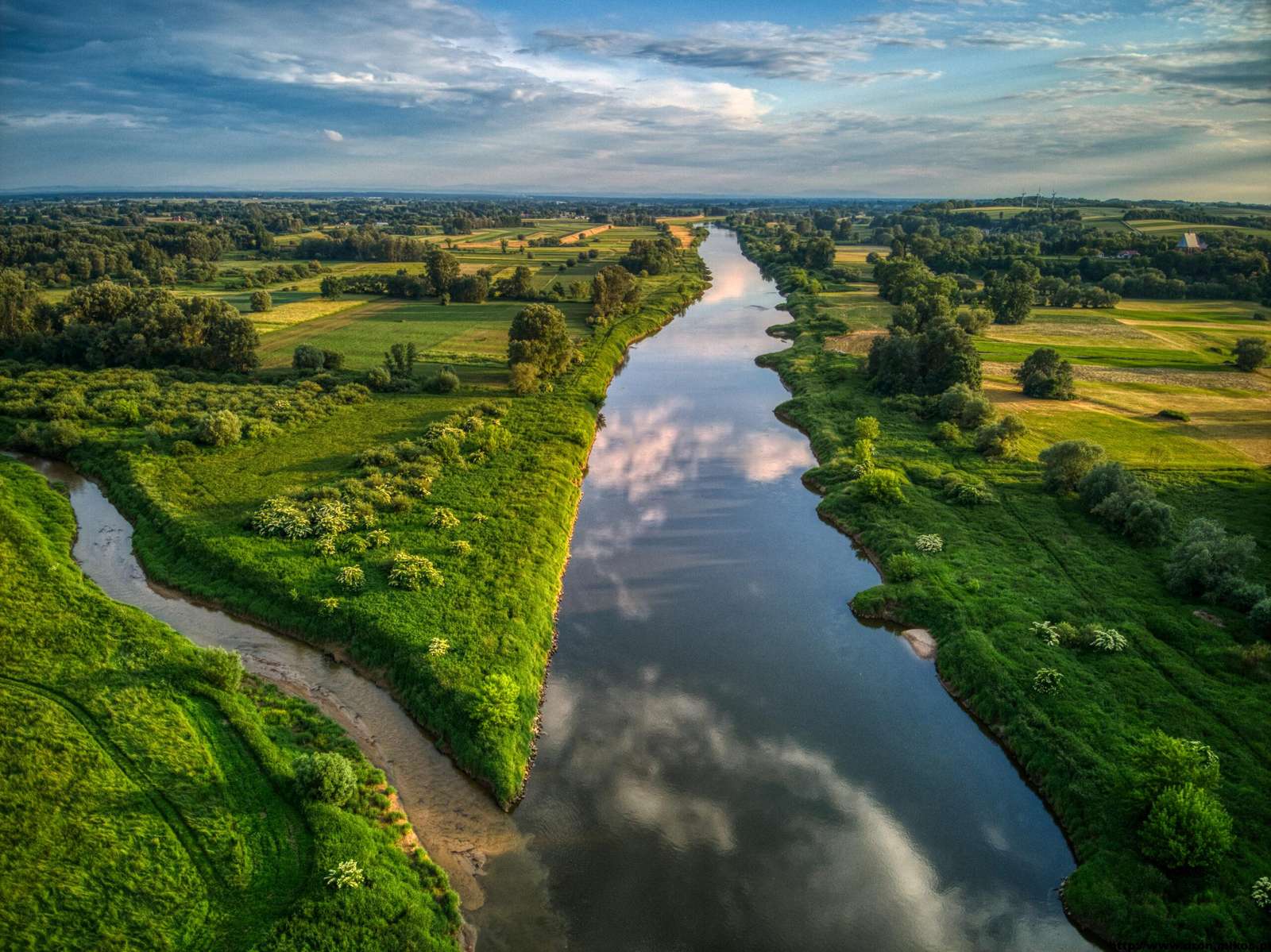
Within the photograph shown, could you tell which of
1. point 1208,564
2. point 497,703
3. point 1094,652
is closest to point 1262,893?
point 1094,652

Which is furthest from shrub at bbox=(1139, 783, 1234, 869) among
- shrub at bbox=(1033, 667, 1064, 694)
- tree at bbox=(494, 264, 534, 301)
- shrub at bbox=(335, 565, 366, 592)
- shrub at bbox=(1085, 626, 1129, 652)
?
tree at bbox=(494, 264, 534, 301)

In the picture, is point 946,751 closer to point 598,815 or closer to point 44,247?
point 598,815

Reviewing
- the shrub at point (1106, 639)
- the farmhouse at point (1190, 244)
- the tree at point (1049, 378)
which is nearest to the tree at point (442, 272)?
the tree at point (1049, 378)

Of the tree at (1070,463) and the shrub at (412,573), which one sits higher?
the tree at (1070,463)

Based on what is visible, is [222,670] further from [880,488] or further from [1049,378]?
[1049,378]

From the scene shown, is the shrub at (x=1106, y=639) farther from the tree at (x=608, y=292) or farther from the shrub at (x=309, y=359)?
the tree at (x=608, y=292)

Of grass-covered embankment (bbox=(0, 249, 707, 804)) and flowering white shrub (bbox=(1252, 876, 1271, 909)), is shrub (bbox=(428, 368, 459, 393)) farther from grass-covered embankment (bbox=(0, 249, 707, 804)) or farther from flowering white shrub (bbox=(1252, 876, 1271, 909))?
flowering white shrub (bbox=(1252, 876, 1271, 909))
